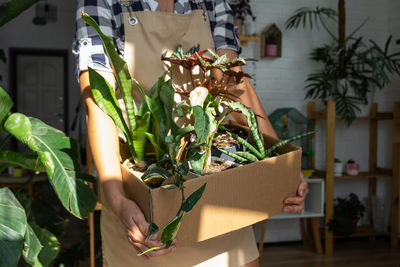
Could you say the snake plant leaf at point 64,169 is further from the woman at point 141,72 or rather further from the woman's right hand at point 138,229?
the woman's right hand at point 138,229

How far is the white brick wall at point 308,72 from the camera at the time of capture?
3.92 metres

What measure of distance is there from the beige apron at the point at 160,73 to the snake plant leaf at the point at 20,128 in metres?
0.45

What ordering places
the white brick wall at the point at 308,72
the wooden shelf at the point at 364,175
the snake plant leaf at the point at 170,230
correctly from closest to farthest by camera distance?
the snake plant leaf at the point at 170,230 < the wooden shelf at the point at 364,175 < the white brick wall at the point at 308,72

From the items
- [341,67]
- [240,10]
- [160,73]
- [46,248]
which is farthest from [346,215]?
[160,73]

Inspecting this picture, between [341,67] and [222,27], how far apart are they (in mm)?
2807

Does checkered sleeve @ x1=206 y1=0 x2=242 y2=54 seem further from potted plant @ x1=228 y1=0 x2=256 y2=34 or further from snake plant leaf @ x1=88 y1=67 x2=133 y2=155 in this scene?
potted plant @ x1=228 y1=0 x2=256 y2=34

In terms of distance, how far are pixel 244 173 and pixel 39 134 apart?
901 mm

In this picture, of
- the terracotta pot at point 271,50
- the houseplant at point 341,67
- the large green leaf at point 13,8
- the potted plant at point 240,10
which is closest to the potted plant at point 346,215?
the houseplant at point 341,67

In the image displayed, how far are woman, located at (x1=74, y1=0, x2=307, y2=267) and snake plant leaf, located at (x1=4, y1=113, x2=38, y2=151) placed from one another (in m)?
0.45

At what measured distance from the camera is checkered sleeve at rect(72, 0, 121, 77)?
3.22ft

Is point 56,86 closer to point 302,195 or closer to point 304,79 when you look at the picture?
point 304,79

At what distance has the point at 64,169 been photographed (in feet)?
4.49

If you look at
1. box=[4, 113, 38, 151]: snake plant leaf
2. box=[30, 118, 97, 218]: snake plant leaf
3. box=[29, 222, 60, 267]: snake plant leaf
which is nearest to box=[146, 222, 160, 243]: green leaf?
box=[30, 118, 97, 218]: snake plant leaf

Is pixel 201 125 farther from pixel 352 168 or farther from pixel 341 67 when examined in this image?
pixel 352 168
